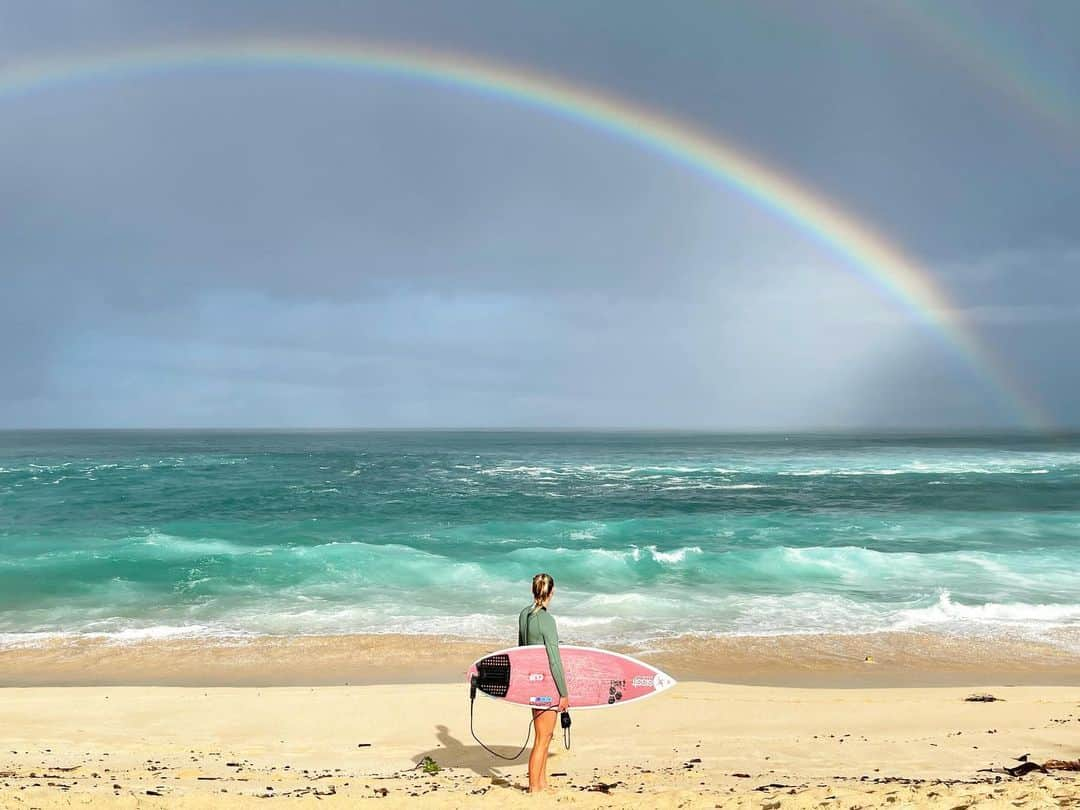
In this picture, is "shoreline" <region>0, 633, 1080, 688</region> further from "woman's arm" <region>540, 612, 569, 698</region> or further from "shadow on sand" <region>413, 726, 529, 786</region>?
"woman's arm" <region>540, 612, 569, 698</region>

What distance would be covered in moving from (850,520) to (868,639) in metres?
19.1

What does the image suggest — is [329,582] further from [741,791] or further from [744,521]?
[744,521]

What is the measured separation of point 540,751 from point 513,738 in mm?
2438

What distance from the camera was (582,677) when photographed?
7.80m

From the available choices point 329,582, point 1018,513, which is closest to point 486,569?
point 329,582

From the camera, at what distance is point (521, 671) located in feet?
21.9

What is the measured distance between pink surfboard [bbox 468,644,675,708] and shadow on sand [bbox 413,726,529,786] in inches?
29.2

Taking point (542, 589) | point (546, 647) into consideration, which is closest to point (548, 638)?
point (546, 647)

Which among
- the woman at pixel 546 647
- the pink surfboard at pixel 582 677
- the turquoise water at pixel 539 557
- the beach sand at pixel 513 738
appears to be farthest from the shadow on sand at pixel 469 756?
the turquoise water at pixel 539 557

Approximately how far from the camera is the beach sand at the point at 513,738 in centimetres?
599

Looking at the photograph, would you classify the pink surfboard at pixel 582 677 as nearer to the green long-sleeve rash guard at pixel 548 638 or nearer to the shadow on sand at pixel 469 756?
the green long-sleeve rash guard at pixel 548 638

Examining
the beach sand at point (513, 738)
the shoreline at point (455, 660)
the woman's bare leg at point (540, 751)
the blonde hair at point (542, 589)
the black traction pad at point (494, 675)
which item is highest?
the blonde hair at point (542, 589)

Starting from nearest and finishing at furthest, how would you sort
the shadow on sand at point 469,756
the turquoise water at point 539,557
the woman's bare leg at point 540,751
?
1. the woman's bare leg at point 540,751
2. the shadow on sand at point 469,756
3. the turquoise water at point 539,557

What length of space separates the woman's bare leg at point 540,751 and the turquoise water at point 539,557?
766cm
